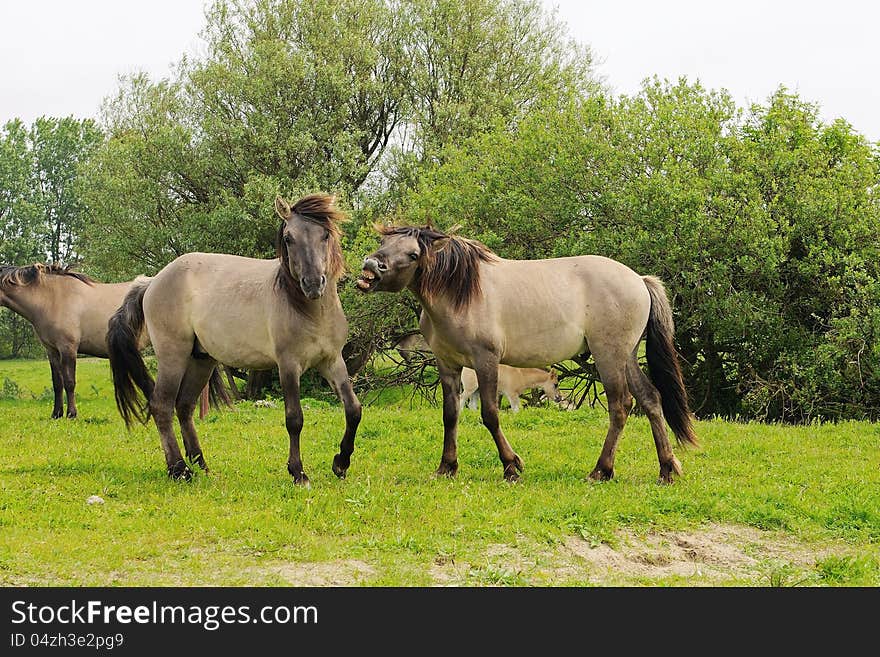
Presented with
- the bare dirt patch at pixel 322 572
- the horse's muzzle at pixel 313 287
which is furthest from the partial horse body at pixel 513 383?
the bare dirt patch at pixel 322 572

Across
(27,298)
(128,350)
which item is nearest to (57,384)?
(27,298)

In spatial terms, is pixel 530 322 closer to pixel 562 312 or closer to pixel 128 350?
pixel 562 312

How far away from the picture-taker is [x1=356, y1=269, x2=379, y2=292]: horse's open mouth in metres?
→ 7.66

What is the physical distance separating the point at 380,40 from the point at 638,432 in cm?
1687

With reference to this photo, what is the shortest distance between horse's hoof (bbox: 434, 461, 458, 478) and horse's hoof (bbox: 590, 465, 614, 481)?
1395mm

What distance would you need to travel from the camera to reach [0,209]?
36562 millimetres

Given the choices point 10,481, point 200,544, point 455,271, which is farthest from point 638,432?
point 10,481

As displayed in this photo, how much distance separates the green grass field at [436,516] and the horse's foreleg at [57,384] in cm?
300

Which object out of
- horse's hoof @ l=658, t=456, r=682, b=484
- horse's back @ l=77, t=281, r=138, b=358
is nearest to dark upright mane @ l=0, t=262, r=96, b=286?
horse's back @ l=77, t=281, r=138, b=358

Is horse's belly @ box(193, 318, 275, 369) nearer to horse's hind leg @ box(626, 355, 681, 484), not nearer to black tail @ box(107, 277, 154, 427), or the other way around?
black tail @ box(107, 277, 154, 427)

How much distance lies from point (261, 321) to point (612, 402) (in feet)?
11.8

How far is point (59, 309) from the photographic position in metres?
14.1

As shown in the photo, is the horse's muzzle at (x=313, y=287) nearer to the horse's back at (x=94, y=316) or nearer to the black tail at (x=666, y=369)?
the black tail at (x=666, y=369)
